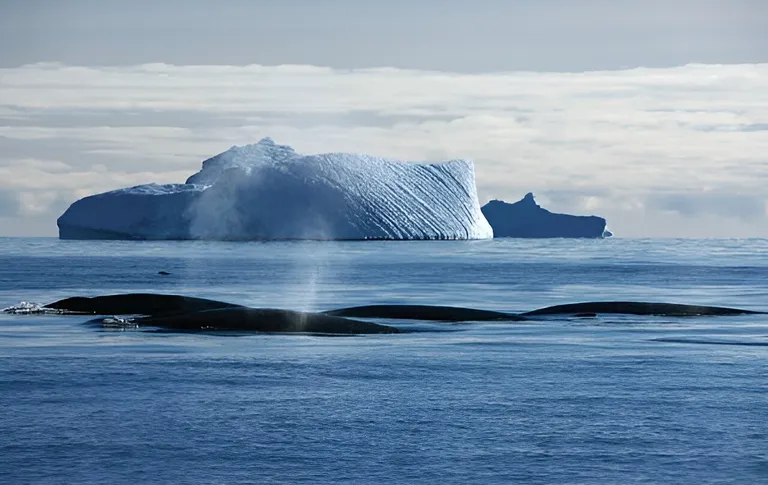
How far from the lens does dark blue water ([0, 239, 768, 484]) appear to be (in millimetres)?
10898

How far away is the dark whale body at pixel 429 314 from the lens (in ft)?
99.4

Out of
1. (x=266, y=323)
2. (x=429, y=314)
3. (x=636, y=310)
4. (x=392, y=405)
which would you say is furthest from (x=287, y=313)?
(x=392, y=405)

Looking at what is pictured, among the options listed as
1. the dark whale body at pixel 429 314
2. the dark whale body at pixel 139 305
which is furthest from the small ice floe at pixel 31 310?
the dark whale body at pixel 429 314

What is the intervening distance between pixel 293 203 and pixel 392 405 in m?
144

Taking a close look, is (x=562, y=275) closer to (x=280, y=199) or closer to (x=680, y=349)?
(x=680, y=349)

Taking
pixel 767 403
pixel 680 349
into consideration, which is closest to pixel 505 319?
pixel 680 349

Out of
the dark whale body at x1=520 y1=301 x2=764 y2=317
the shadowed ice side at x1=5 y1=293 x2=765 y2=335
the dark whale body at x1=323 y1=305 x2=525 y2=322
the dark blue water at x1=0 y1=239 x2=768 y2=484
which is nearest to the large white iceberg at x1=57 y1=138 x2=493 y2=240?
the shadowed ice side at x1=5 y1=293 x2=765 y2=335

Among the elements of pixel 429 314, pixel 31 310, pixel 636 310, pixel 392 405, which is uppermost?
pixel 636 310

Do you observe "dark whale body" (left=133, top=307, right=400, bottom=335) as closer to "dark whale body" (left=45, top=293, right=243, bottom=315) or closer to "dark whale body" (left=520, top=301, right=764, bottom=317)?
"dark whale body" (left=45, top=293, right=243, bottom=315)

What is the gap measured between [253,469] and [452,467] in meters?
1.83

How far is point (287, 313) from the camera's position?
26594mm

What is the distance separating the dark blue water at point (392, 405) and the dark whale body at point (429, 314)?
Answer: 1518 mm

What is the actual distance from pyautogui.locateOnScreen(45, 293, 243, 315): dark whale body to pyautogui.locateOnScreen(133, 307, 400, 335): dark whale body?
3.04 m

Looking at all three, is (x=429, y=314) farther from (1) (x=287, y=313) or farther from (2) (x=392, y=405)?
Result: (2) (x=392, y=405)
